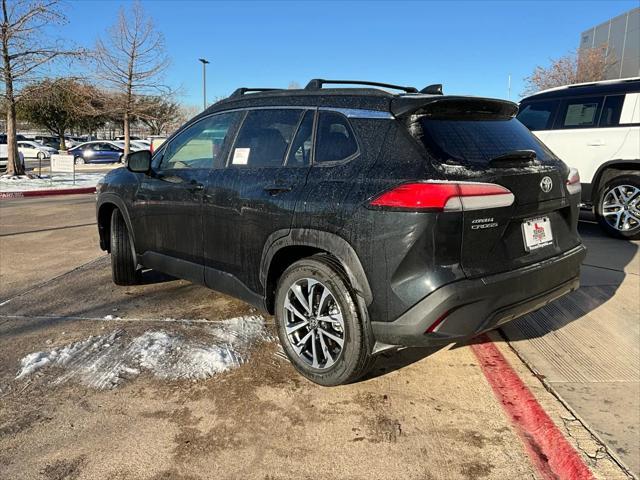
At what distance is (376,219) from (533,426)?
144cm

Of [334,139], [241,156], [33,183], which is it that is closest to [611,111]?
[334,139]

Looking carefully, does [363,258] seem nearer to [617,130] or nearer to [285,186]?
[285,186]

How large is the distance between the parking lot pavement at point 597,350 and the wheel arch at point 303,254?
1.47 m

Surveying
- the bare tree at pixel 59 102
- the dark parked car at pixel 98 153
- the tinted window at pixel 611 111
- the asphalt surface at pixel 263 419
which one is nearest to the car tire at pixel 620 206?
Answer: the tinted window at pixel 611 111

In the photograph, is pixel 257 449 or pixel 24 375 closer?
pixel 257 449

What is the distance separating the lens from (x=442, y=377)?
3.37m

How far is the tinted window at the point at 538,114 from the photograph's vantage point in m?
7.80

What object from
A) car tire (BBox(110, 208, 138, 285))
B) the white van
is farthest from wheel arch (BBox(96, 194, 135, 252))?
the white van

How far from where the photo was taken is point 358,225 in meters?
2.79

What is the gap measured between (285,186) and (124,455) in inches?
69.4

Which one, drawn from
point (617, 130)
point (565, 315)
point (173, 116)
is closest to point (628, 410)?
point (565, 315)

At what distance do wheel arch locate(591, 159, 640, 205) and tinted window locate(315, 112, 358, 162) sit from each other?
5.45 m

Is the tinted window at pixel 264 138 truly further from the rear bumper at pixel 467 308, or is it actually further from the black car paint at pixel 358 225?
the rear bumper at pixel 467 308

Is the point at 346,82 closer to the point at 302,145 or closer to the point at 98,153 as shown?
the point at 302,145
